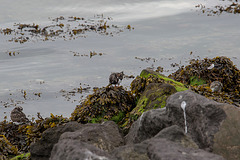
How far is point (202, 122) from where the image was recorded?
3434 mm

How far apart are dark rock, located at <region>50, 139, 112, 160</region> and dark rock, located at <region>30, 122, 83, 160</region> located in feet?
4.97

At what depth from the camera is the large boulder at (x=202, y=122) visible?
10.3 ft

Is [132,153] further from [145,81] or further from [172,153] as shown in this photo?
[145,81]

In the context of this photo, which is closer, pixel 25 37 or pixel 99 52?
pixel 99 52

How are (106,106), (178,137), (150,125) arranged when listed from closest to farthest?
(178,137), (150,125), (106,106)

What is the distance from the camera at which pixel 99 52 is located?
13.1m

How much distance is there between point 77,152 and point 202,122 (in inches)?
63.2

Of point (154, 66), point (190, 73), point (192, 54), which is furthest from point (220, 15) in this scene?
point (190, 73)

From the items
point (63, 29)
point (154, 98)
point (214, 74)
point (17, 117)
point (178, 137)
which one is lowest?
point (17, 117)

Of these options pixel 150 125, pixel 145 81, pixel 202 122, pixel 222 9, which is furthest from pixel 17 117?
pixel 222 9

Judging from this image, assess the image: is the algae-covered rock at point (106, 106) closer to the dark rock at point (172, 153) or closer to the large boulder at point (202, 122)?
the large boulder at point (202, 122)

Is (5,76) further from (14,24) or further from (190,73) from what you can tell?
(14,24)

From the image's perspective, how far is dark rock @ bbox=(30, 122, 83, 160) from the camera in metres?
4.33

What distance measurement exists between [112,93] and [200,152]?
412 cm
